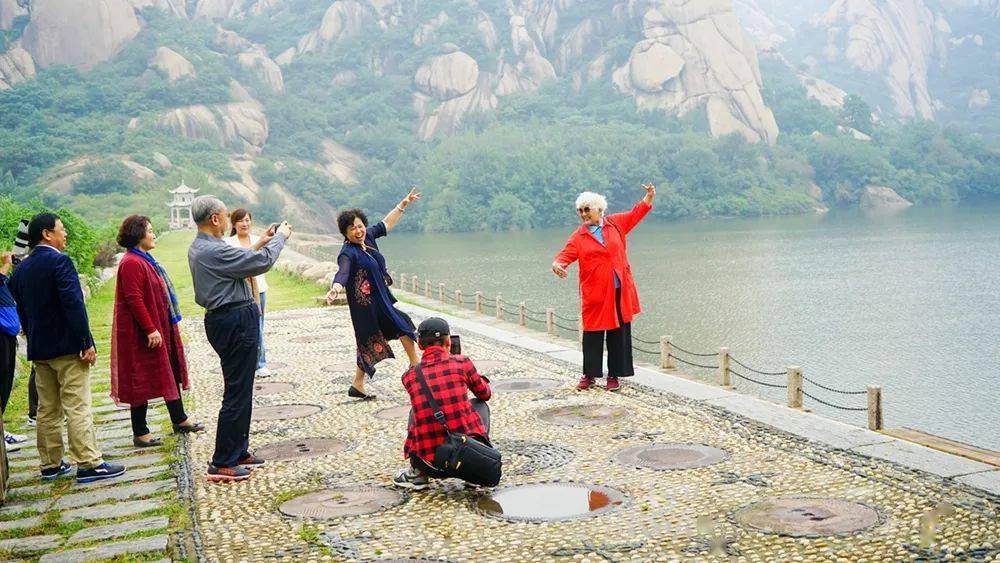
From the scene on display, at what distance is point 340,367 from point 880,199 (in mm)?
80656

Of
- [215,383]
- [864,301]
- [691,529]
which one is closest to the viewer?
[691,529]

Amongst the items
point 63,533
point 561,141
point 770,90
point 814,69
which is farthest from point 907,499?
point 814,69

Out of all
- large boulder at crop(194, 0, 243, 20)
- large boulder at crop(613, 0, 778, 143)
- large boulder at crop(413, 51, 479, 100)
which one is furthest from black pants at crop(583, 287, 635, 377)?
large boulder at crop(194, 0, 243, 20)

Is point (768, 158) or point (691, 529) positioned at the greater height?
point (768, 158)

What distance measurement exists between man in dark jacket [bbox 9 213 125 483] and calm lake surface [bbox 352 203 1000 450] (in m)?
9.88

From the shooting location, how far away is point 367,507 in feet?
17.2

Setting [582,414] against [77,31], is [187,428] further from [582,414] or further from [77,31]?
[77,31]

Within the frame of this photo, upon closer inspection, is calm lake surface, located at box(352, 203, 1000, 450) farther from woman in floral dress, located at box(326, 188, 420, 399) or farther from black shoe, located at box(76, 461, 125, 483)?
black shoe, located at box(76, 461, 125, 483)

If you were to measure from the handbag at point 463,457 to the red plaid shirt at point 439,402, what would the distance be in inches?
1.4

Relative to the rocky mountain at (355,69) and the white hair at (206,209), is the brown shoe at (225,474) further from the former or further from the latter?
the rocky mountain at (355,69)

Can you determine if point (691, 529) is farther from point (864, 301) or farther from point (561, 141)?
point (561, 141)

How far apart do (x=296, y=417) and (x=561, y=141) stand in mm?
80664

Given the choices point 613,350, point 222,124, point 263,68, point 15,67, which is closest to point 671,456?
point 613,350

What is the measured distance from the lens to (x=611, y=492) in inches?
212
